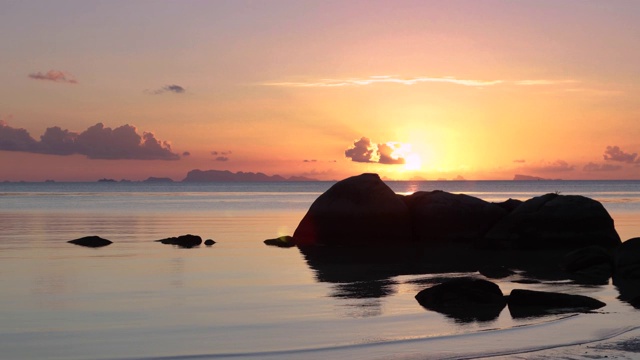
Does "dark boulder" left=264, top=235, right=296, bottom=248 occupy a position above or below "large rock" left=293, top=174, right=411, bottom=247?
below

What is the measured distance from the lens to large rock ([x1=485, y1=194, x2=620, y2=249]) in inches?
1236

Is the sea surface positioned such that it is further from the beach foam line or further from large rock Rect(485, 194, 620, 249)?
large rock Rect(485, 194, 620, 249)

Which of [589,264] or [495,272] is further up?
[589,264]

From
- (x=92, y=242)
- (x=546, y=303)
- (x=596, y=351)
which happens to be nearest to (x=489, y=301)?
(x=546, y=303)

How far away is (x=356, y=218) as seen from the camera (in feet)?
113

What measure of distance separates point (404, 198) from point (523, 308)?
2054cm

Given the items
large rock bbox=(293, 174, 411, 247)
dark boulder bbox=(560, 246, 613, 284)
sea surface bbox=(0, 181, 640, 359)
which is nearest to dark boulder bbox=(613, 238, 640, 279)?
dark boulder bbox=(560, 246, 613, 284)

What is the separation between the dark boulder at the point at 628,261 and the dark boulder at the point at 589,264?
14.5 inches

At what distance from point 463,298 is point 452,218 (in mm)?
17904

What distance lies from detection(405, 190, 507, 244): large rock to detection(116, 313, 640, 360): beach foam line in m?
19.5

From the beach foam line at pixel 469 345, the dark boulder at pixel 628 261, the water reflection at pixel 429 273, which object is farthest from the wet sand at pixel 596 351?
the dark boulder at pixel 628 261

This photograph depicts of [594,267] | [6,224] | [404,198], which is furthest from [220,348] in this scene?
[6,224]

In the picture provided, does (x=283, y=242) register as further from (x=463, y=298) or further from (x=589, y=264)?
(x=463, y=298)

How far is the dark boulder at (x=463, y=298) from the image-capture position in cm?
1667
